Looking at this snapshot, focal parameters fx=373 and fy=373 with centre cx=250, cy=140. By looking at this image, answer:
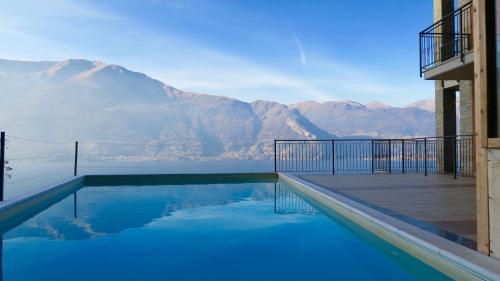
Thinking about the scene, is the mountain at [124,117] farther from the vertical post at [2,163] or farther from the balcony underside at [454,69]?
the vertical post at [2,163]

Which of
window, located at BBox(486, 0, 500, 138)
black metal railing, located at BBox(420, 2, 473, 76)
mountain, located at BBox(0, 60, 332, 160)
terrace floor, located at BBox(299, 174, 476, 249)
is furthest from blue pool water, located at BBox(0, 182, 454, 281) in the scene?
mountain, located at BBox(0, 60, 332, 160)

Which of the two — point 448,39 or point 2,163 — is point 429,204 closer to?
point 2,163

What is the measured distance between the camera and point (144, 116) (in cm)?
12500

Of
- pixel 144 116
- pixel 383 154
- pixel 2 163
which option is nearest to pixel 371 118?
pixel 144 116

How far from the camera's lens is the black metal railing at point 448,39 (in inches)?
312

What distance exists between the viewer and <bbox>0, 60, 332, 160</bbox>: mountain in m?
106

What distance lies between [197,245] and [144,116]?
414 feet

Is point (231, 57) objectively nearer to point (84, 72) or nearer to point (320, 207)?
point (320, 207)

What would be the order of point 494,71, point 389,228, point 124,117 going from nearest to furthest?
point 494,71, point 389,228, point 124,117

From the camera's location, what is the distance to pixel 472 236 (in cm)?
326

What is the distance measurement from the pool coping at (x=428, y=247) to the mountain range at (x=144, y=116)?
75.5 m

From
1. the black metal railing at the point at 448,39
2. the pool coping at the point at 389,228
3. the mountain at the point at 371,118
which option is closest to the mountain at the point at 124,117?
the mountain at the point at 371,118

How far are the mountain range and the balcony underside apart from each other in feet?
235

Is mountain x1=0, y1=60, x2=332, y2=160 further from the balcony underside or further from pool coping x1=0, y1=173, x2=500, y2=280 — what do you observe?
pool coping x1=0, y1=173, x2=500, y2=280
